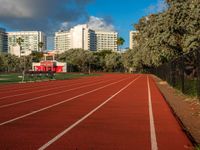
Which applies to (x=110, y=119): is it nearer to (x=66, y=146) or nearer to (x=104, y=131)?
(x=104, y=131)

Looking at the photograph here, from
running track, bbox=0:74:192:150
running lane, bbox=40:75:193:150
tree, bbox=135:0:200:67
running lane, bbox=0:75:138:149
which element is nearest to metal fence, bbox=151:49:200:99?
tree, bbox=135:0:200:67

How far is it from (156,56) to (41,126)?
1272 inches

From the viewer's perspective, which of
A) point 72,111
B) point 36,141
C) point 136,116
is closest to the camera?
point 36,141

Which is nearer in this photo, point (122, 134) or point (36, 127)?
point (122, 134)

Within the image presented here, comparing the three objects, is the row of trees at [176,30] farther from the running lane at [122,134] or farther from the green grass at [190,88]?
the running lane at [122,134]

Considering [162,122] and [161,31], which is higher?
[161,31]

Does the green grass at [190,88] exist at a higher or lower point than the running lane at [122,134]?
higher

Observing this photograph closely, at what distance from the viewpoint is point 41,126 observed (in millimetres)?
11086

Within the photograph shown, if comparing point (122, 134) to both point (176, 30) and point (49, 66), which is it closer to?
point (176, 30)

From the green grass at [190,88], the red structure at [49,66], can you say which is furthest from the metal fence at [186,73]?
the red structure at [49,66]

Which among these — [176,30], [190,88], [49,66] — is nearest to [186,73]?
A: [190,88]

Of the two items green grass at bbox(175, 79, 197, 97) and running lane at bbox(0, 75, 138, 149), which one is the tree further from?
running lane at bbox(0, 75, 138, 149)

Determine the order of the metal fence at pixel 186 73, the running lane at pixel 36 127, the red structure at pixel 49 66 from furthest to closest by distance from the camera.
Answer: the red structure at pixel 49 66 → the metal fence at pixel 186 73 → the running lane at pixel 36 127

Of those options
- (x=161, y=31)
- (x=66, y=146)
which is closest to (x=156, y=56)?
(x=161, y=31)
